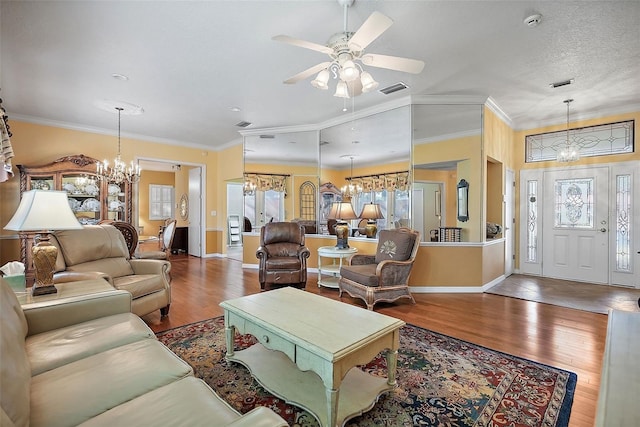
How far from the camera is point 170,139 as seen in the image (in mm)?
6637

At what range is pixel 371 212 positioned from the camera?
4.61m

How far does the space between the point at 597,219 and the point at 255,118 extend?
5975 millimetres

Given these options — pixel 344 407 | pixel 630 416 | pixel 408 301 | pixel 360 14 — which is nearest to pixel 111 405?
pixel 344 407

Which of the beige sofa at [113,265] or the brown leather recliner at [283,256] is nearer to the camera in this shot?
the beige sofa at [113,265]

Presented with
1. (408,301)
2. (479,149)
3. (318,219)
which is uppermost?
(479,149)

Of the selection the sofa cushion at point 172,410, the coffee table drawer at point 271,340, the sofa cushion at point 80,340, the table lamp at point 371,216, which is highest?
the table lamp at point 371,216

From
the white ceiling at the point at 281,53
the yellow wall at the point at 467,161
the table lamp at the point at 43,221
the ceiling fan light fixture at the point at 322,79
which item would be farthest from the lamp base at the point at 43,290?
the yellow wall at the point at 467,161

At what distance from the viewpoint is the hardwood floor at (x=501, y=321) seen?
2.23 m

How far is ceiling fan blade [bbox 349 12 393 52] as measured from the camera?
5.89 ft

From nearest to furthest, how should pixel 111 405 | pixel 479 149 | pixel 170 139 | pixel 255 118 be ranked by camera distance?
pixel 111 405 < pixel 479 149 < pixel 255 118 < pixel 170 139

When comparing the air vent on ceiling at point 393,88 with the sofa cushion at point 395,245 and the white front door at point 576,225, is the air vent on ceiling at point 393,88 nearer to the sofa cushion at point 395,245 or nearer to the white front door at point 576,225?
the sofa cushion at point 395,245

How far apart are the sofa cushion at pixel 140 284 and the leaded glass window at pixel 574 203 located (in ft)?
20.5

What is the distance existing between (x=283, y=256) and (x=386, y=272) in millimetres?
1718

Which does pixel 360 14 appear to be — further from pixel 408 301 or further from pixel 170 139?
pixel 170 139
